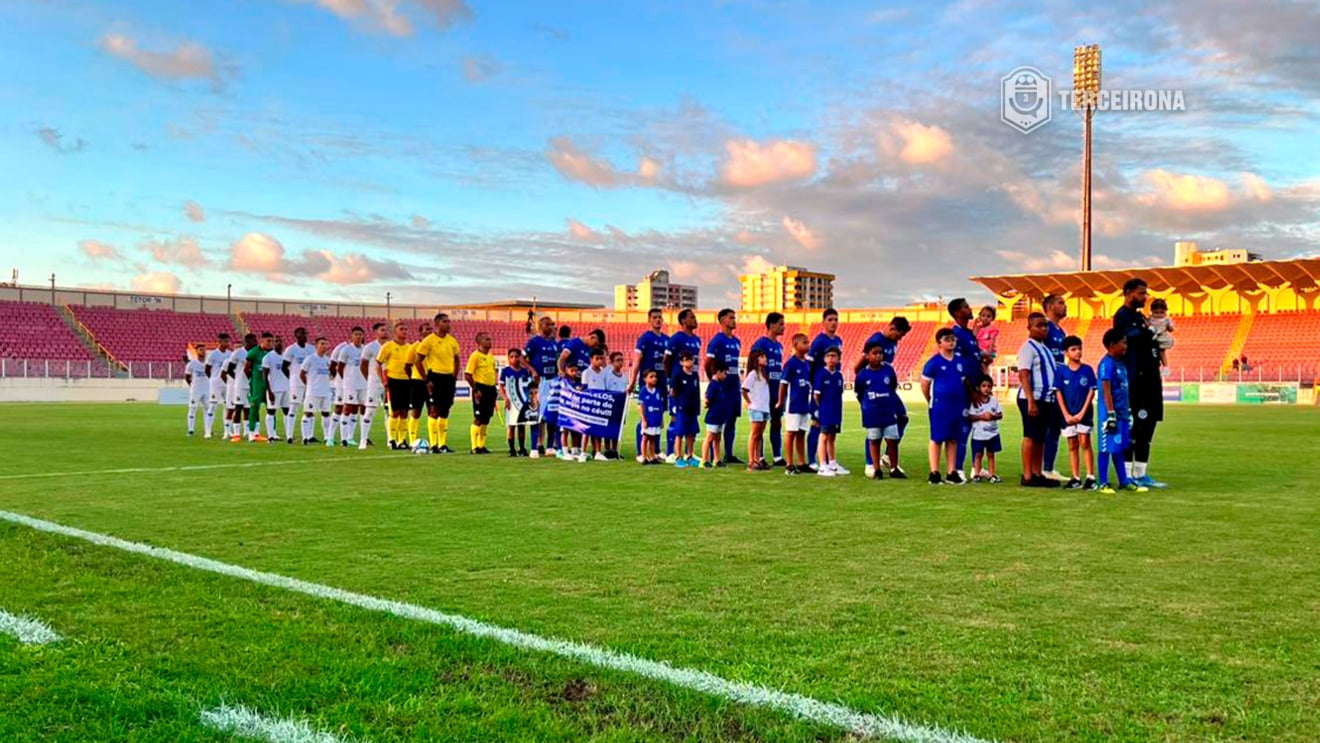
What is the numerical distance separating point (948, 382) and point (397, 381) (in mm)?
8249

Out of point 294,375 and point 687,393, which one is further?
point 294,375

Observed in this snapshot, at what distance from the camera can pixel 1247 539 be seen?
6703 mm

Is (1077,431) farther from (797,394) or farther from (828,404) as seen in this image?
(797,394)

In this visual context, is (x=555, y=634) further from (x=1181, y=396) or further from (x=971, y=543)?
(x=1181, y=396)

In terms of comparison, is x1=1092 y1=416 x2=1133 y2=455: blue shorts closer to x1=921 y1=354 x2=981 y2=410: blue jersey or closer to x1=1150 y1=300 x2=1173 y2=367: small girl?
x1=1150 y1=300 x2=1173 y2=367: small girl

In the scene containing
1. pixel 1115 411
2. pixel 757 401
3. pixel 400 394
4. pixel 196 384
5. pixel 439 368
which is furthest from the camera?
pixel 196 384

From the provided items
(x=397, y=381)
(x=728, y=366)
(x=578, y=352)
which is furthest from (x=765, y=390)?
(x=397, y=381)

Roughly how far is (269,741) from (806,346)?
9306mm

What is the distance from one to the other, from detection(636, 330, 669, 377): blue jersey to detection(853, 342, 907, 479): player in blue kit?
10.4 feet

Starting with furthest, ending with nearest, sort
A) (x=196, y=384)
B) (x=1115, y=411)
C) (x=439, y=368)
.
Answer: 1. (x=196, y=384)
2. (x=439, y=368)
3. (x=1115, y=411)

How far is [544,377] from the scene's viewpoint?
1430 centimetres

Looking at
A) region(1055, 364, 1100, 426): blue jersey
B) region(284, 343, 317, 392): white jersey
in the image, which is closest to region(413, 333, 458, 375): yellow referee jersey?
region(284, 343, 317, 392): white jersey

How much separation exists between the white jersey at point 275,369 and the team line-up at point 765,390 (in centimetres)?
2

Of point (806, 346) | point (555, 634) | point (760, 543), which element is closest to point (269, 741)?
point (555, 634)
